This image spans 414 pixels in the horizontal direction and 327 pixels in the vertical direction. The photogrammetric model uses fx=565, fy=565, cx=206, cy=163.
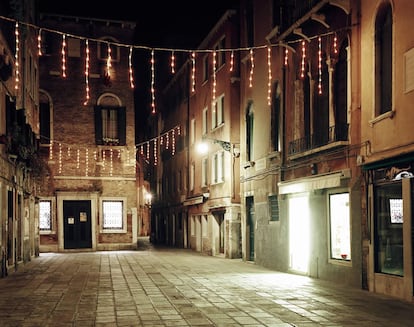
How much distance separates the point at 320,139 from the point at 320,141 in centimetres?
7

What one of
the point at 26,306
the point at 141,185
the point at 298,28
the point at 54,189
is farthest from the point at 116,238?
the point at 141,185

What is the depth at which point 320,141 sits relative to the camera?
1573 centimetres

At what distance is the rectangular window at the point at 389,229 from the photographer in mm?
11828

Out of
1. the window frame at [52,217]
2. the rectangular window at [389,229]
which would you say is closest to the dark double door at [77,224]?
the window frame at [52,217]

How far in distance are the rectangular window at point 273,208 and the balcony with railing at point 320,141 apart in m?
2.17

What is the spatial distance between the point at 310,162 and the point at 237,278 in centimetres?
384

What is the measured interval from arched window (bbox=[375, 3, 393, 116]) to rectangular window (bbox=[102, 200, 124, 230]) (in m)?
20.0

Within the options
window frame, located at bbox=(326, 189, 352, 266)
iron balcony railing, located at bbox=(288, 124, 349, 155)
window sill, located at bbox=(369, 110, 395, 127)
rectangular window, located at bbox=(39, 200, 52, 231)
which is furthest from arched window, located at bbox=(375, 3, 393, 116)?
rectangular window, located at bbox=(39, 200, 52, 231)

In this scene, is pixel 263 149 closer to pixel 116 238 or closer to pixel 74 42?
pixel 116 238

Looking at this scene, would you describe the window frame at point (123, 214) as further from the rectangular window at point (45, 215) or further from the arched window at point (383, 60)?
the arched window at point (383, 60)

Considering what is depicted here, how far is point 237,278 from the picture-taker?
15516 millimetres

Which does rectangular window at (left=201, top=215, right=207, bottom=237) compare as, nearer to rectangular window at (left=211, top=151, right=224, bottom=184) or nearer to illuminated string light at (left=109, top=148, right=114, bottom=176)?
rectangular window at (left=211, top=151, right=224, bottom=184)

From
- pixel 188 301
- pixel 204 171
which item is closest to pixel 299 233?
pixel 188 301

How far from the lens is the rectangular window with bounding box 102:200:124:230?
99.2ft
